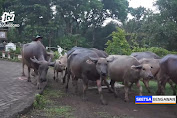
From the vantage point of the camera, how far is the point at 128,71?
6961 mm

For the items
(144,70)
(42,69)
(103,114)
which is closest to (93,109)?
(103,114)

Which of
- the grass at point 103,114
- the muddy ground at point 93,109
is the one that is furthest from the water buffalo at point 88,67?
the grass at point 103,114

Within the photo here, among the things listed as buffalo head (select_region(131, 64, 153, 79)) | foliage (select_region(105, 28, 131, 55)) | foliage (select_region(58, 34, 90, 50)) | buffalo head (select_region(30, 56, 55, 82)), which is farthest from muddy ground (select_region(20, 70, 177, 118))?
foliage (select_region(58, 34, 90, 50))

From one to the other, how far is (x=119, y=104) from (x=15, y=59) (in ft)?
50.9

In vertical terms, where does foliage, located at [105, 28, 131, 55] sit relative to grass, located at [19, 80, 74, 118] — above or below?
above

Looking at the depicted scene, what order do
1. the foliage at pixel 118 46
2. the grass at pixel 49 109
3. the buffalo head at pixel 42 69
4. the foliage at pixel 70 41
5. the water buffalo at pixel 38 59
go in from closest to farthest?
the grass at pixel 49 109 → the buffalo head at pixel 42 69 → the water buffalo at pixel 38 59 → the foliage at pixel 118 46 → the foliage at pixel 70 41

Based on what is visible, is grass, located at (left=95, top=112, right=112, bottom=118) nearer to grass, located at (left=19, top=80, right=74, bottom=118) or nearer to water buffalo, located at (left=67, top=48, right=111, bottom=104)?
grass, located at (left=19, top=80, right=74, bottom=118)

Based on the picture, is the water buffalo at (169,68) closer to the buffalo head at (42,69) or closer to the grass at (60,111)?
the grass at (60,111)

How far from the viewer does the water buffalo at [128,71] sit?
21.9ft

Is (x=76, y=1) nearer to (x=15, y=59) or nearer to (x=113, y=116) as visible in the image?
(x=15, y=59)

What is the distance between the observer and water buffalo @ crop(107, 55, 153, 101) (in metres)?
6.67

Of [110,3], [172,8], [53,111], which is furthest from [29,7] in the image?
[53,111]

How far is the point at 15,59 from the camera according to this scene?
64.0 feet

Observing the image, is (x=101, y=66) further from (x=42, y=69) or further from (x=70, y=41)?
(x=70, y=41)
